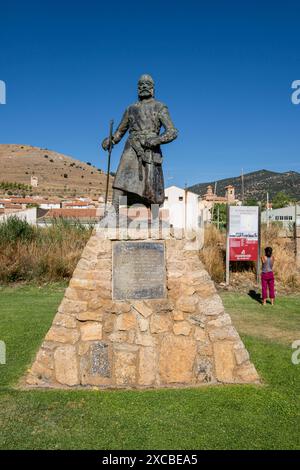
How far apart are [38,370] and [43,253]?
7.77 metres

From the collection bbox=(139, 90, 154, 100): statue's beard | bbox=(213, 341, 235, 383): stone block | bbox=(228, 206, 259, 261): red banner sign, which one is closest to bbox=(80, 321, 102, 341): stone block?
bbox=(213, 341, 235, 383): stone block

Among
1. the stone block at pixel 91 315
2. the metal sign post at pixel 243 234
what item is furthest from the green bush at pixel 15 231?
the stone block at pixel 91 315

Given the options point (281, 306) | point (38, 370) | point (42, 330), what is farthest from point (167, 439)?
point (281, 306)

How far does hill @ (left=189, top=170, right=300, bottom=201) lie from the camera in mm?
65375

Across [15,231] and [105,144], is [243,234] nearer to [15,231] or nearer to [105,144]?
[15,231]

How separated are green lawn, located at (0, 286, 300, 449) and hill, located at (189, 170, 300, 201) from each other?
5993 cm

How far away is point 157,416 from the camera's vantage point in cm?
425

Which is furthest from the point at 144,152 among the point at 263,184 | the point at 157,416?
the point at 263,184

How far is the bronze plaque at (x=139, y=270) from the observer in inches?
196

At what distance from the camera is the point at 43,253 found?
12.4 metres

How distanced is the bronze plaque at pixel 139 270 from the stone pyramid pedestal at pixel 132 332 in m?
0.01

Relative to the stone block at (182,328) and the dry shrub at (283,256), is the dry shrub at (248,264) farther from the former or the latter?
the stone block at (182,328)

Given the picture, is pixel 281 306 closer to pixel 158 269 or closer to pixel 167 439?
pixel 158 269
